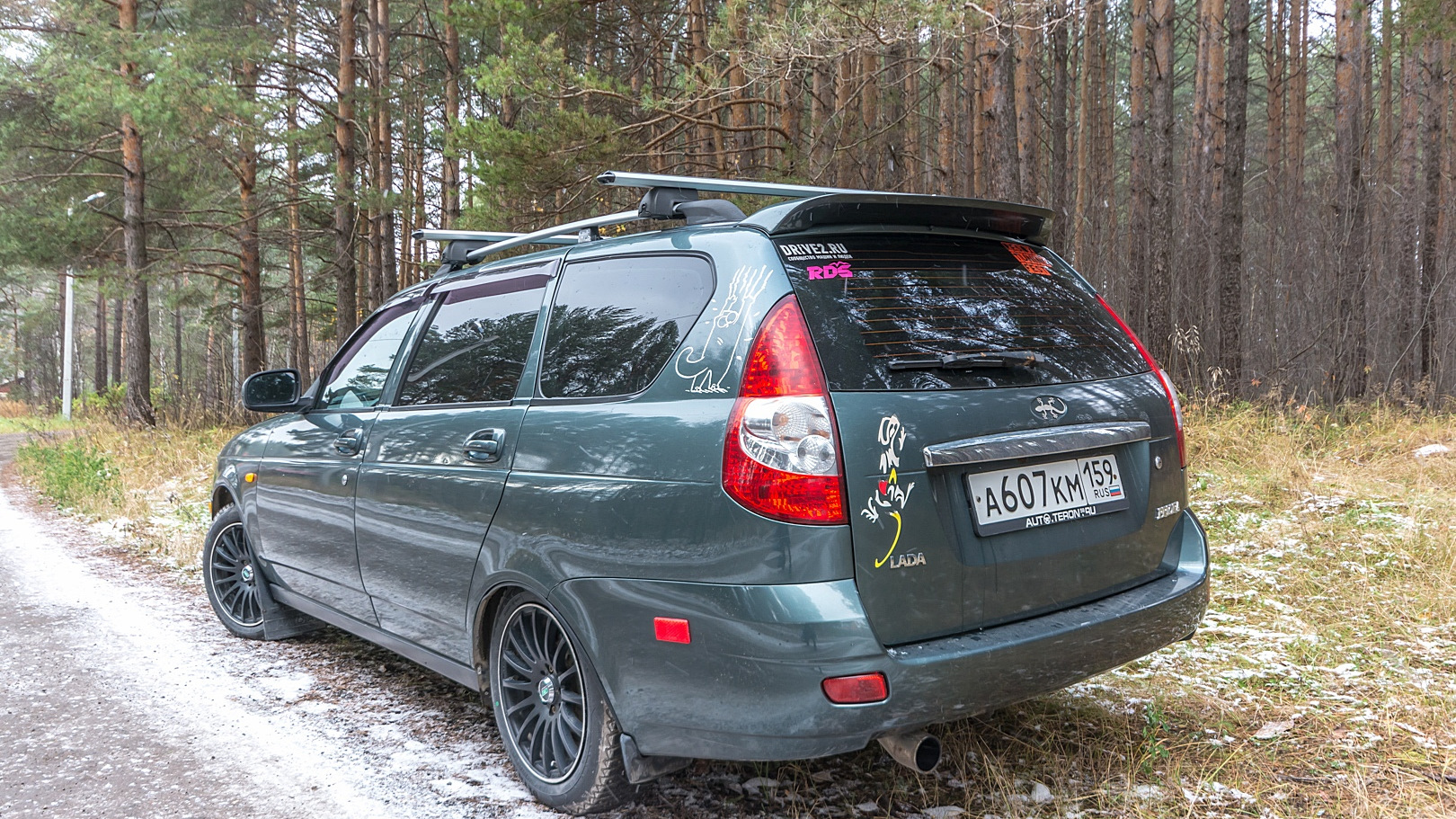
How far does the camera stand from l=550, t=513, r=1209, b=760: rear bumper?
217cm

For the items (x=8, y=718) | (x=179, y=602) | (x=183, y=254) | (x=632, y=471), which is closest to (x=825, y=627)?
(x=632, y=471)

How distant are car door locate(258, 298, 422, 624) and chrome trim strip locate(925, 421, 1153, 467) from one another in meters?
2.44

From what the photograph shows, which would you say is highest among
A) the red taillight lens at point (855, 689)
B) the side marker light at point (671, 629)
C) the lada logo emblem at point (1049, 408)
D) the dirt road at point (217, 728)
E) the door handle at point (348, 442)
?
the lada logo emblem at point (1049, 408)

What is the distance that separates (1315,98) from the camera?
33281 mm

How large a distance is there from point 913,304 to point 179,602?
17.6 ft

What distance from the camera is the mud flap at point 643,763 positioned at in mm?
2510

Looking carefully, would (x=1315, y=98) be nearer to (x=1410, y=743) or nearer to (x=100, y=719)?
(x=1410, y=743)

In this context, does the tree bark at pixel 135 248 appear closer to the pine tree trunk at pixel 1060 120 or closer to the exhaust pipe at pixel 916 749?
the pine tree trunk at pixel 1060 120

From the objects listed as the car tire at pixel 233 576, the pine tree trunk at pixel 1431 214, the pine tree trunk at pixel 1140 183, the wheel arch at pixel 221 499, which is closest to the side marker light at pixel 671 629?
the car tire at pixel 233 576

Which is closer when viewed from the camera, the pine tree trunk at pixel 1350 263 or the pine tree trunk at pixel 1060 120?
the pine tree trunk at pixel 1350 263

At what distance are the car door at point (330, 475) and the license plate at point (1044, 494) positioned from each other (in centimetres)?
249

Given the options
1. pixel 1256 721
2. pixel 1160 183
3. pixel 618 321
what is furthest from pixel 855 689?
pixel 1160 183

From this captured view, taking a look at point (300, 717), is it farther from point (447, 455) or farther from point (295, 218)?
point (295, 218)

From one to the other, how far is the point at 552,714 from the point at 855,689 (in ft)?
3.78
